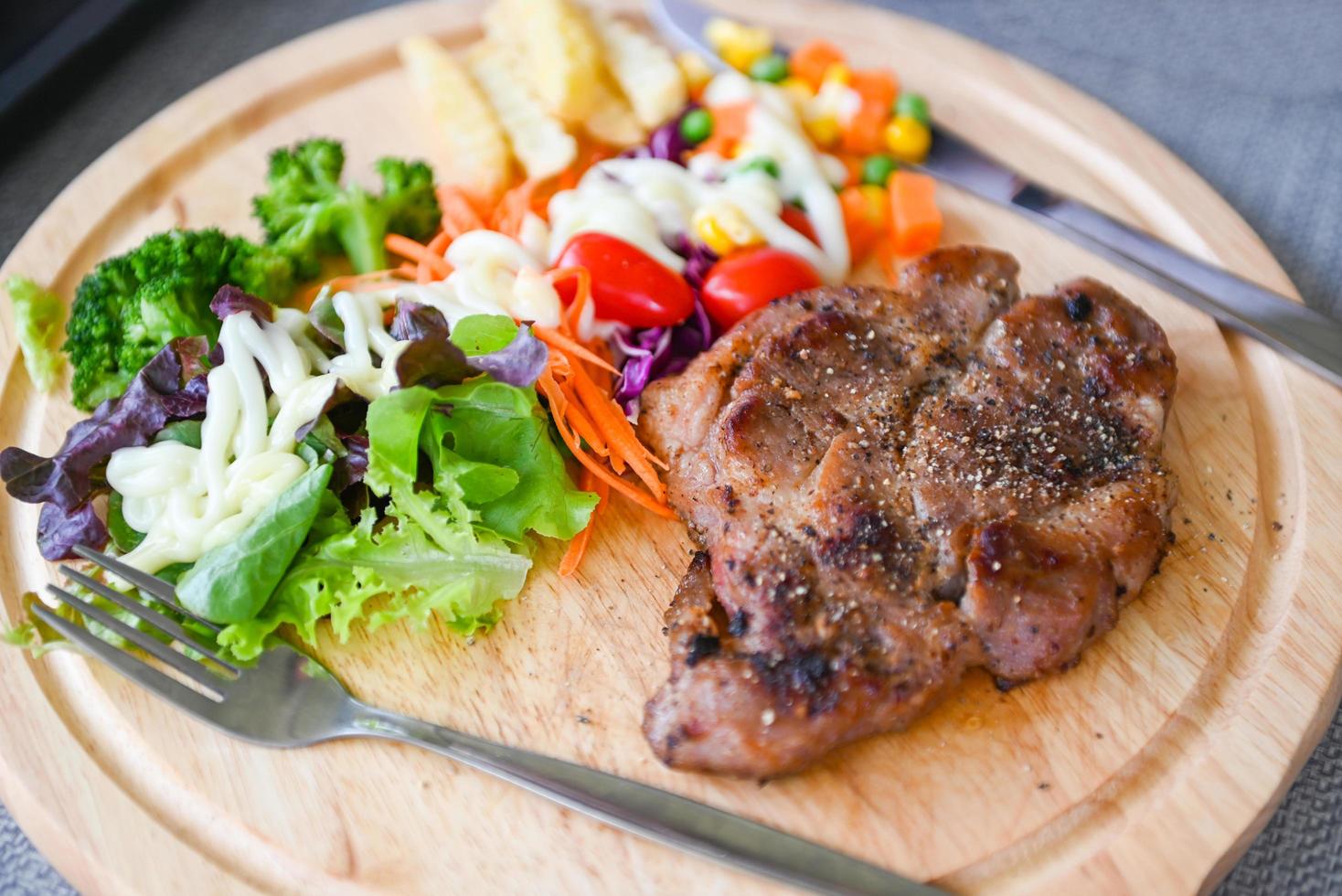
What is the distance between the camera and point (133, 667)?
363cm

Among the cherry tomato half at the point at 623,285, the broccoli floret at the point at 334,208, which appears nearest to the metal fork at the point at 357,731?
the broccoli floret at the point at 334,208

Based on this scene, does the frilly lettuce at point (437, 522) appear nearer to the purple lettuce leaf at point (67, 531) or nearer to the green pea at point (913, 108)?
the purple lettuce leaf at point (67, 531)

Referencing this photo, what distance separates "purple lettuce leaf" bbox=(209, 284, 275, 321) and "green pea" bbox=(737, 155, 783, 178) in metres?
2.38

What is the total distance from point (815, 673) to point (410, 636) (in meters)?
1.57

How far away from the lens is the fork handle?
333 centimetres

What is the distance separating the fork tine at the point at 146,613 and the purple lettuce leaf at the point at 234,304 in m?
1.14

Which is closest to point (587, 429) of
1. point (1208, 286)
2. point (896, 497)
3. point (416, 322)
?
point (416, 322)

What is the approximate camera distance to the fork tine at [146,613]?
374 cm

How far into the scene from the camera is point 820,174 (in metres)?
5.41

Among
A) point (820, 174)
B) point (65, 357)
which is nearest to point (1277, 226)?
point (820, 174)

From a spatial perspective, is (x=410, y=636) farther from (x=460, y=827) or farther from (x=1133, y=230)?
(x=1133, y=230)

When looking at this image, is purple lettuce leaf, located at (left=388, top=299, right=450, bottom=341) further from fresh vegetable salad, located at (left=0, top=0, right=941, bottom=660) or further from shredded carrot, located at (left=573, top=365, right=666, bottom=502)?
shredded carrot, located at (left=573, top=365, right=666, bottom=502)

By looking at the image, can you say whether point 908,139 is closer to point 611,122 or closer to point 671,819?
point 611,122

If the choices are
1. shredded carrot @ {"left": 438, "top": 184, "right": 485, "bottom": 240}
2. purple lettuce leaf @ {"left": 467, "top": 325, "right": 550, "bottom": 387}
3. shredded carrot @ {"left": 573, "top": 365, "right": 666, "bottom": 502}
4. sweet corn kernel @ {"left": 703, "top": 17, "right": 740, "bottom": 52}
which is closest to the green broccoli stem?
shredded carrot @ {"left": 438, "top": 184, "right": 485, "bottom": 240}
